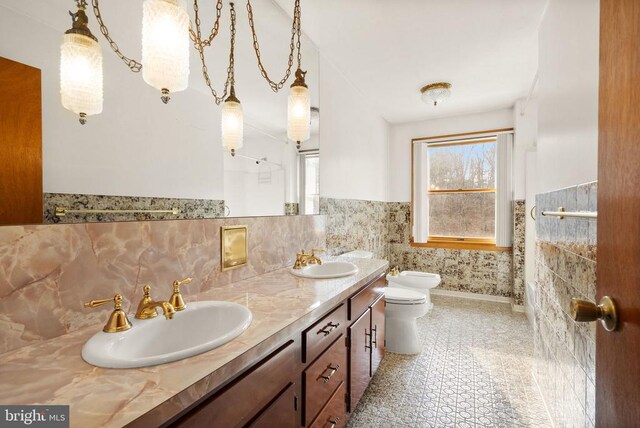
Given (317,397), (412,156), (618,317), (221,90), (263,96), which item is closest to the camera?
(618,317)

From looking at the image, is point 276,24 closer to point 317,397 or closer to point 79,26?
point 79,26

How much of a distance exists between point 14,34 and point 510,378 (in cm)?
310

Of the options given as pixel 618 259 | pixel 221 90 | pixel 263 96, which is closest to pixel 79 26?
pixel 221 90

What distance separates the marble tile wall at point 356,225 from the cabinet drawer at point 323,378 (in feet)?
3.69

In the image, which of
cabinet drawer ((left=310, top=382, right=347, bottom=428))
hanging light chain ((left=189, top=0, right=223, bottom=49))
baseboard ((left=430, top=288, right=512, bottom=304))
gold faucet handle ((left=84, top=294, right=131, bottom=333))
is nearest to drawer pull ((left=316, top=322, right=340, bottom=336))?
cabinet drawer ((left=310, top=382, right=347, bottom=428))

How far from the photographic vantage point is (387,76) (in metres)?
2.90

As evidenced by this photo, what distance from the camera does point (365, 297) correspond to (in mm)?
1764

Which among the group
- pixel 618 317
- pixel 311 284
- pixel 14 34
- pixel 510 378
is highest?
pixel 14 34

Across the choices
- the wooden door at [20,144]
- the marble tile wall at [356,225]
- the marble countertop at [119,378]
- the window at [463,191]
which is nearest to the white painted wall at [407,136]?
the window at [463,191]

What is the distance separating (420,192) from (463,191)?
562 mm

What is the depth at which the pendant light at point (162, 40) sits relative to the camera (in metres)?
0.99

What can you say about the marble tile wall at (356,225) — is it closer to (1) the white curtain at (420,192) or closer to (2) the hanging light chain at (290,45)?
(1) the white curtain at (420,192)

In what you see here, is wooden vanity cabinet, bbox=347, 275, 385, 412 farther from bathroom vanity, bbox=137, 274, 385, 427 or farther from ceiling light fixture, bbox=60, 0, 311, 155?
ceiling light fixture, bbox=60, 0, 311, 155

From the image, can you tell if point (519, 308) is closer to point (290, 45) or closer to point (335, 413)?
point (335, 413)
